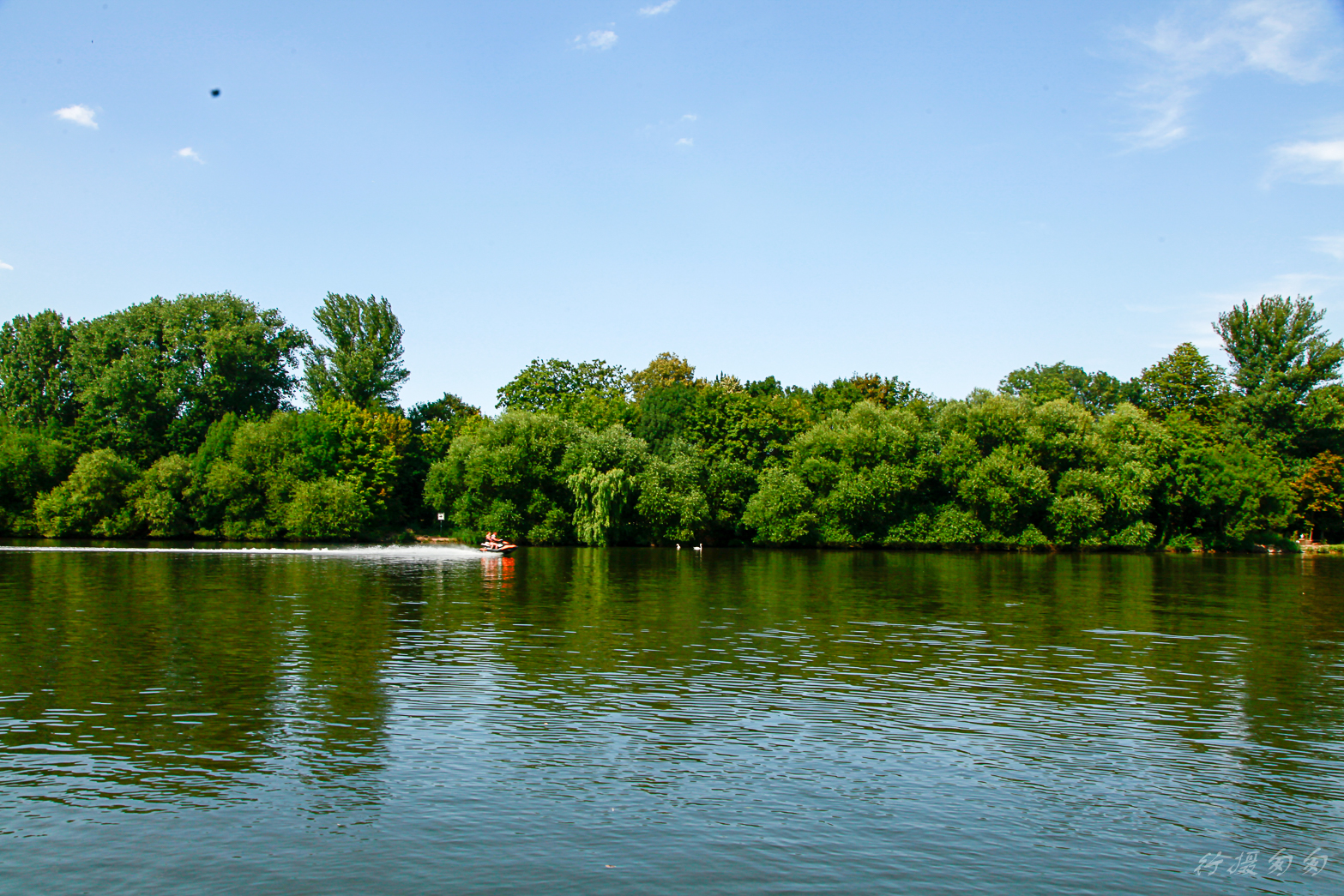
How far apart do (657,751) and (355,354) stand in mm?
104647

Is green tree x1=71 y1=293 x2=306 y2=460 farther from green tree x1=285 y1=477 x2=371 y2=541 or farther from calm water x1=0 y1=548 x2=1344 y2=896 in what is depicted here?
calm water x1=0 y1=548 x2=1344 y2=896

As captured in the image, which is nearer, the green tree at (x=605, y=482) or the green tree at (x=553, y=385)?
the green tree at (x=605, y=482)

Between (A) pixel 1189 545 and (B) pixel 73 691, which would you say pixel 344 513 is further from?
(A) pixel 1189 545

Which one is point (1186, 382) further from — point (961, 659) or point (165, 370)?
point (165, 370)

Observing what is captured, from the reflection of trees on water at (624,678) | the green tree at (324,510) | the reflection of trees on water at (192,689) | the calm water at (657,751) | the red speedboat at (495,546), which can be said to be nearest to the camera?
the calm water at (657,751)

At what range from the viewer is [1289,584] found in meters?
53.2

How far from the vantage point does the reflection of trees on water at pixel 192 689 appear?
49.5 feet

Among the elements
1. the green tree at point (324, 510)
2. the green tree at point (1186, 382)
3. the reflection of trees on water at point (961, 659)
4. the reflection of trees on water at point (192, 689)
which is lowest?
the reflection of trees on water at point (961, 659)

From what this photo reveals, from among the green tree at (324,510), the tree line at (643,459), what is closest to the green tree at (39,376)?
the tree line at (643,459)

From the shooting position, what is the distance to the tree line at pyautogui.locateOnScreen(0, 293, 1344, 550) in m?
90.2

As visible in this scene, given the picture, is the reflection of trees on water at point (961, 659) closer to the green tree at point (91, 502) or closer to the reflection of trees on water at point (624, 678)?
the reflection of trees on water at point (624, 678)

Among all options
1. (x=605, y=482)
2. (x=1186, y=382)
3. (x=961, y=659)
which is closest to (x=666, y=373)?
(x=605, y=482)

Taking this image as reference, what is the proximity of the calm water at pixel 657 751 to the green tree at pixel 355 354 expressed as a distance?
262 feet

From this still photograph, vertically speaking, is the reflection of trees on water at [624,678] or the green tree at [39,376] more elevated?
the green tree at [39,376]
